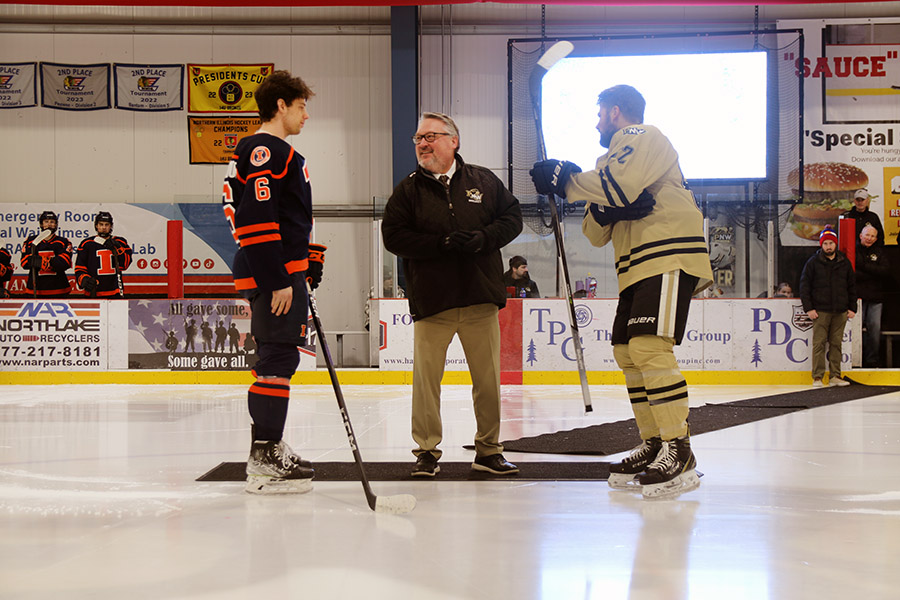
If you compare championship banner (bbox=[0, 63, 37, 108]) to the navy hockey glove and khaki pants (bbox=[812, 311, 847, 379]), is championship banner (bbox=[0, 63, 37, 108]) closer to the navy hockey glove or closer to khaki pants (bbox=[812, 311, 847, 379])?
the navy hockey glove

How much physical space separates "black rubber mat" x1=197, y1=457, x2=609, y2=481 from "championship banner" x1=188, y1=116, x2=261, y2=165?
924 cm

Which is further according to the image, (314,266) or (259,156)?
(314,266)

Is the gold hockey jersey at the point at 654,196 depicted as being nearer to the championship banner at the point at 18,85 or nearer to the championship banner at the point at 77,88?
the championship banner at the point at 77,88

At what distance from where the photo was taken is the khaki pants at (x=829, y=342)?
820 cm

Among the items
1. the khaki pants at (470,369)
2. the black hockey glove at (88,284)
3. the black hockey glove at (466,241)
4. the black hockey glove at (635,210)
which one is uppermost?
the black hockey glove at (635,210)

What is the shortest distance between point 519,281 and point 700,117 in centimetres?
384

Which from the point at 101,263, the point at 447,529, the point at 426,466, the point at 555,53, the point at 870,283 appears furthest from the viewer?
the point at 870,283

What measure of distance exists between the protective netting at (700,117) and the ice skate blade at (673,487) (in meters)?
7.12

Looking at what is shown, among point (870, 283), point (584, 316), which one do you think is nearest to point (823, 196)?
point (870, 283)

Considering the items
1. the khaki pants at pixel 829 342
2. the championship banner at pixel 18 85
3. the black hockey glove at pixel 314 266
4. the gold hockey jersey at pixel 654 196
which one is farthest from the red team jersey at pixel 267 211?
the championship banner at pixel 18 85

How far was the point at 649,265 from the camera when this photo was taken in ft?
10.4

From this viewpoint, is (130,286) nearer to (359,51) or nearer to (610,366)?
(359,51)

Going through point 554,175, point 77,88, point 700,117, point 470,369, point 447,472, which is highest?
point 77,88

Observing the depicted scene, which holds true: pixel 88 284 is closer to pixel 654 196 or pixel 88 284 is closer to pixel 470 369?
pixel 470 369
